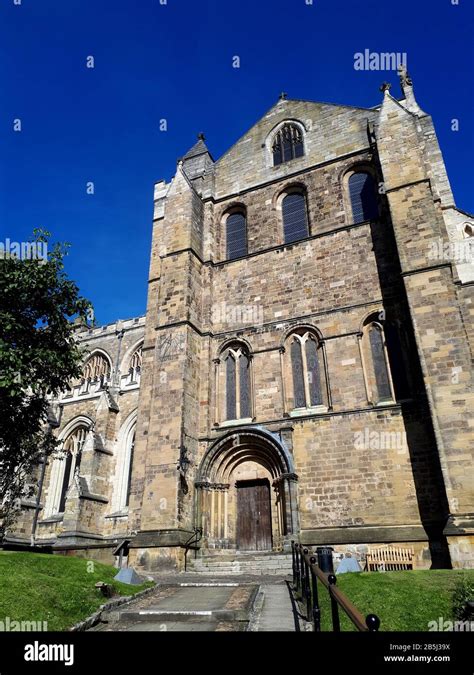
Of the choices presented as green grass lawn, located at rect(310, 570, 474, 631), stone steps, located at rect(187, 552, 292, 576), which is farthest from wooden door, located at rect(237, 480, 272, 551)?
green grass lawn, located at rect(310, 570, 474, 631)

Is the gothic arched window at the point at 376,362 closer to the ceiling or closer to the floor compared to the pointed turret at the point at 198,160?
closer to the floor

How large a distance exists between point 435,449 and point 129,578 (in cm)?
807

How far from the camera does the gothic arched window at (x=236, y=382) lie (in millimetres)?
16453

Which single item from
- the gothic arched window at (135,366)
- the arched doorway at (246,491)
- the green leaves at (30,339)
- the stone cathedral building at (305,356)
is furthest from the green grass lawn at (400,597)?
the gothic arched window at (135,366)

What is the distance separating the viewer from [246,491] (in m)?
15.4

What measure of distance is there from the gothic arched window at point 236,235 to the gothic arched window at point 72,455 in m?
13.7

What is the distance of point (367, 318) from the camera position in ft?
50.3

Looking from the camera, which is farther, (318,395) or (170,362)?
(170,362)

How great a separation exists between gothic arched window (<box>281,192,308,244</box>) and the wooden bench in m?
11.3

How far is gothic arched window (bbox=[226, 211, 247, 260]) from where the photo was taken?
19.8 metres

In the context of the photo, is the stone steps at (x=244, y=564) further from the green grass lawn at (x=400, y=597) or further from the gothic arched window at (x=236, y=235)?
the gothic arched window at (x=236, y=235)

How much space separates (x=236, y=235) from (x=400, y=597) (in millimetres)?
15617
